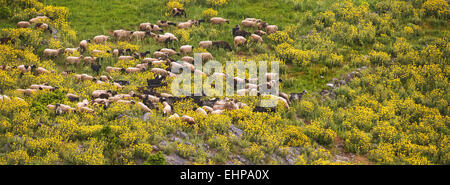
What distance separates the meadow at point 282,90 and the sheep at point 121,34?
35.0 inches

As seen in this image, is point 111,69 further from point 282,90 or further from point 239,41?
point 282,90

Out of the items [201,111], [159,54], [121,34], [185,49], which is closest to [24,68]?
[121,34]

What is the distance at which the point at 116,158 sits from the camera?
11.5m

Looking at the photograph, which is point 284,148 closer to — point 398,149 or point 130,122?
point 398,149

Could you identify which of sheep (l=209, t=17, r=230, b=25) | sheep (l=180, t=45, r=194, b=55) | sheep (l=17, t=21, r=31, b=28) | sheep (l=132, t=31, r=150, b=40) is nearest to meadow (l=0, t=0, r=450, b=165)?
sheep (l=209, t=17, r=230, b=25)

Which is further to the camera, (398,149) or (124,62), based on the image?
(124,62)

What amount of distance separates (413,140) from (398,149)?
1173 mm

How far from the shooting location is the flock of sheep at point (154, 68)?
14.8 meters

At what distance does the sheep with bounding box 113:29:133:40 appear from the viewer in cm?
2119

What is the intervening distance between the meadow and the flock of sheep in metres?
0.36

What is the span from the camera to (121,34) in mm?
21188

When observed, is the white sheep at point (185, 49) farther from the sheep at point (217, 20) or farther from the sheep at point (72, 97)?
the sheep at point (72, 97)
